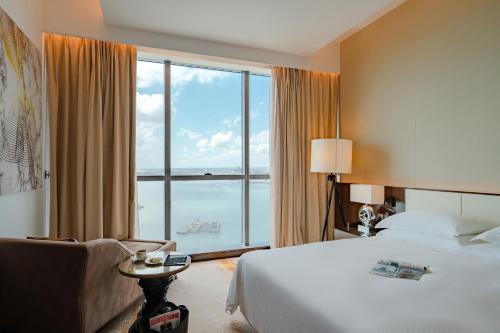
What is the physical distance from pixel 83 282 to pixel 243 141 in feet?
8.88

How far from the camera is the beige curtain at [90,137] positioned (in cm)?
286

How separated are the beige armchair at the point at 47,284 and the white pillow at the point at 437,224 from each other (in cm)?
241

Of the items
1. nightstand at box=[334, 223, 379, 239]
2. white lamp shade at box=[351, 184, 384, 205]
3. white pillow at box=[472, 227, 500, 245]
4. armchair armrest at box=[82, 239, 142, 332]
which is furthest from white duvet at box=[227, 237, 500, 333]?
nightstand at box=[334, 223, 379, 239]

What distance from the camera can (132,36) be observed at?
10.1 ft

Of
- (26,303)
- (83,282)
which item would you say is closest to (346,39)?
(83,282)

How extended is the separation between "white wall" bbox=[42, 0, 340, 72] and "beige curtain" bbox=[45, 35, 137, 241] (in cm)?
10

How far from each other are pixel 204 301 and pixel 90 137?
1.94 m

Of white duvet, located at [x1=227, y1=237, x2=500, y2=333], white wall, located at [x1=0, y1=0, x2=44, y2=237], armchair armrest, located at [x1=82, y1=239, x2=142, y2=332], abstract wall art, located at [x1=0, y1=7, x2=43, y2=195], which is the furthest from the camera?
white wall, located at [x1=0, y1=0, x2=44, y2=237]

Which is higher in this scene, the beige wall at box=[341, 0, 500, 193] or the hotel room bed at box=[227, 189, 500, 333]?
the beige wall at box=[341, 0, 500, 193]

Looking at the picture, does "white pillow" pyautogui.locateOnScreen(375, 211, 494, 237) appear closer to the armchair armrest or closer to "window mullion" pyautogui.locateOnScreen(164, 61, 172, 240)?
the armchair armrest

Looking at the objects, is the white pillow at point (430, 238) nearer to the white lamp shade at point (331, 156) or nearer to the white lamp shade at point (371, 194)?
the white lamp shade at point (371, 194)

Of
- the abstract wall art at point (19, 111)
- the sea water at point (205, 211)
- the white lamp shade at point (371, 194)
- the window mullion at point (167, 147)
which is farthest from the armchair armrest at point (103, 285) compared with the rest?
the white lamp shade at point (371, 194)

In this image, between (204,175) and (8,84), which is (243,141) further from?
(8,84)

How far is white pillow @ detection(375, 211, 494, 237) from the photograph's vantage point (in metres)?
2.17
